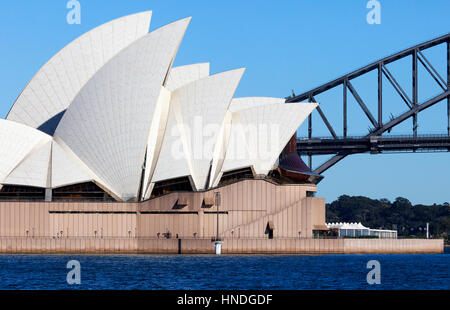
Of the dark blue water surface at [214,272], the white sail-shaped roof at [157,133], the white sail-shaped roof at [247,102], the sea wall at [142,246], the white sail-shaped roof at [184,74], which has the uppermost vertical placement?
the white sail-shaped roof at [184,74]

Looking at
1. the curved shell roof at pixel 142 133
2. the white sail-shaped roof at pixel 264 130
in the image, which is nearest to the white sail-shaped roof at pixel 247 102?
the white sail-shaped roof at pixel 264 130

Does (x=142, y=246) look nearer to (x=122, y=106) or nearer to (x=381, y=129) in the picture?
(x=122, y=106)

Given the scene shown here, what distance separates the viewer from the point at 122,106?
68125mm

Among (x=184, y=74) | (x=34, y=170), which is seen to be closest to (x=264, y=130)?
(x=184, y=74)

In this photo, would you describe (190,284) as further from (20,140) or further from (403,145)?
(403,145)

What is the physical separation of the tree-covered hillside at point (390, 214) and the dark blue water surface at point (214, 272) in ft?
318

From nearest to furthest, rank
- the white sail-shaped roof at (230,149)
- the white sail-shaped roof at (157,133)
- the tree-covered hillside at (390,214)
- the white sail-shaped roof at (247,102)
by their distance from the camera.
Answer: the white sail-shaped roof at (157,133) < the white sail-shaped roof at (230,149) < the white sail-shaped roof at (247,102) < the tree-covered hillside at (390,214)

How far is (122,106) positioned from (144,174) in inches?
227

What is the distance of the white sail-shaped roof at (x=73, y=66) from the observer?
73562 millimetres

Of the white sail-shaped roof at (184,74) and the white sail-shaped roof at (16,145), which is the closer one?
the white sail-shaped roof at (16,145)

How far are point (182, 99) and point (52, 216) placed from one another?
1352cm

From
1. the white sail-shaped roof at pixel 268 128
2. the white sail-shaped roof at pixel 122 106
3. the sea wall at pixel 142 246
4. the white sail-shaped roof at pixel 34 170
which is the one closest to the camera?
the white sail-shaped roof at pixel 122 106

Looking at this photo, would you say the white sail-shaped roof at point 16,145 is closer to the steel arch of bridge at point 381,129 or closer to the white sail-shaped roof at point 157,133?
the white sail-shaped roof at point 157,133

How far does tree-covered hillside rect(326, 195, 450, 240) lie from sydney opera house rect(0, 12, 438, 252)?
3604 inches
